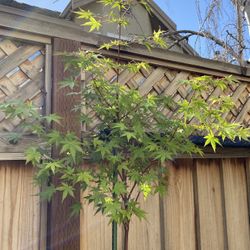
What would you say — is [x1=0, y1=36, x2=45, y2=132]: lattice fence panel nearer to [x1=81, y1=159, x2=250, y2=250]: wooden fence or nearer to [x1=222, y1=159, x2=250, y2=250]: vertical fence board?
[x1=81, y1=159, x2=250, y2=250]: wooden fence

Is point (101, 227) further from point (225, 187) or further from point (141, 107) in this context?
point (225, 187)

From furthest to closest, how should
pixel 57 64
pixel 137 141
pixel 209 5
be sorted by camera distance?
pixel 209 5, pixel 57 64, pixel 137 141

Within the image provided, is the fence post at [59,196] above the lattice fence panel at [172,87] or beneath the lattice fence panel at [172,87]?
Result: beneath

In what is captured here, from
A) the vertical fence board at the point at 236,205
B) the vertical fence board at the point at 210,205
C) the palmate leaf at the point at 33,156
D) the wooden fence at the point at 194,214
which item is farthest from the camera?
the vertical fence board at the point at 236,205

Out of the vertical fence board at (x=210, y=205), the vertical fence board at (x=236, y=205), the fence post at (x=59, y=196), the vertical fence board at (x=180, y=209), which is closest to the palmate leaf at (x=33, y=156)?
the fence post at (x=59, y=196)

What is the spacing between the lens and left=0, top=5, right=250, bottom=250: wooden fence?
154 cm

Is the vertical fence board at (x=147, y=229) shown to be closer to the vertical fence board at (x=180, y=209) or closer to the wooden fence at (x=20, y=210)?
the vertical fence board at (x=180, y=209)

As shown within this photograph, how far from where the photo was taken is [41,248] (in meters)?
1.56

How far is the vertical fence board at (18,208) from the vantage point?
59.6 inches

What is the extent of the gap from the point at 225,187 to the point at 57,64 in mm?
1473

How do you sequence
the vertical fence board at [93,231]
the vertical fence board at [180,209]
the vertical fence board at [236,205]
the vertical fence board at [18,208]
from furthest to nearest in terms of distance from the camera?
the vertical fence board at [236,205]
the vertical fence board at [180,209]
the vertical fence board at [93,231]
the vertical fence board at [18,208]

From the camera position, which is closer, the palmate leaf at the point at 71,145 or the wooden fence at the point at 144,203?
the palmate leaf at the point at 71,145

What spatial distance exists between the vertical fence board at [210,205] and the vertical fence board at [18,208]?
Answer: 1122mm

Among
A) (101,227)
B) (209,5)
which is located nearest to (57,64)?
(101,227)
